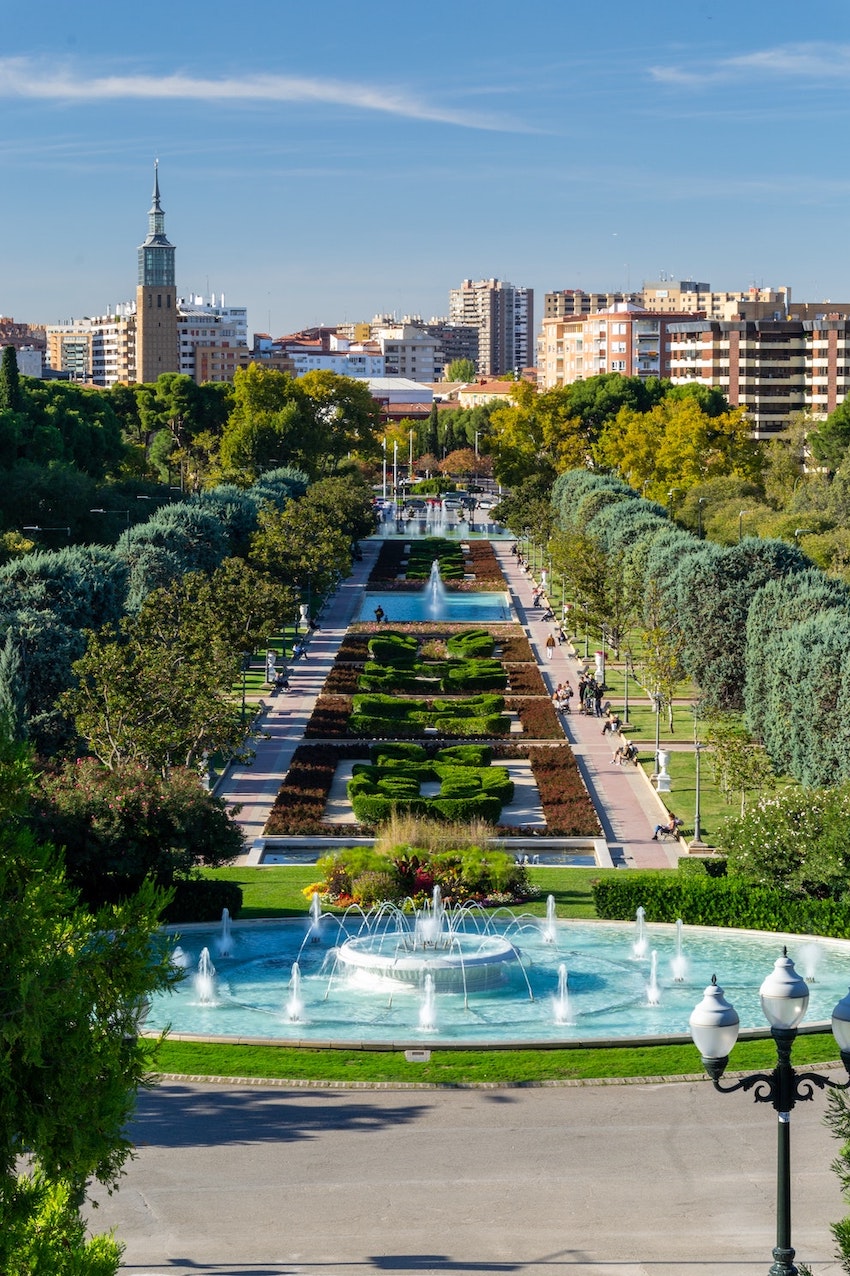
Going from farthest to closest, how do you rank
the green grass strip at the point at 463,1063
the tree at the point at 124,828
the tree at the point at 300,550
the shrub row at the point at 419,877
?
the tree at the point at 300,550
the shrub row at the point at 419,877
the tree at the point at 124,828
the green grass strip at the point at 463,1063

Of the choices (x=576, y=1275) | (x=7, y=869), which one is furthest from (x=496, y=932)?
(x=7, y=869)

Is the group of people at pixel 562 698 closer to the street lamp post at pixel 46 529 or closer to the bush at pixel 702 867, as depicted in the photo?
the bush at pixel 702 867

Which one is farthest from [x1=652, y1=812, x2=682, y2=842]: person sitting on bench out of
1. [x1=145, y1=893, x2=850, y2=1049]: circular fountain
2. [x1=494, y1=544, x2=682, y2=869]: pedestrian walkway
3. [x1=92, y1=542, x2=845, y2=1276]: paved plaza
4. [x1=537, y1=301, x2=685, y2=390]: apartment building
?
[x1=537, y1=301, x2=685, y2=390]: apartment building

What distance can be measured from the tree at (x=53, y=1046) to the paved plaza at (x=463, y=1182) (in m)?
5.26

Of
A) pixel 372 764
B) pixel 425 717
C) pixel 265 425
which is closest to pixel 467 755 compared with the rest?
pixel 372 764

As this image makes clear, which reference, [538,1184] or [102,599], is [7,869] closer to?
[538,1184]

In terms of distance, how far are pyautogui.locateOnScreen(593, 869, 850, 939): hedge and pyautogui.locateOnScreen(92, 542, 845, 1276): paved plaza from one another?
804 cm

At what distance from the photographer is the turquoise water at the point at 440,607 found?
76500mm

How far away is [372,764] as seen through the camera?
45125mm

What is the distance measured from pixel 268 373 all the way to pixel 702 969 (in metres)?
97.3

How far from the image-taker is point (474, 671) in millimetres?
56688

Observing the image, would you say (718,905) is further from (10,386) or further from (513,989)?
(10,386)

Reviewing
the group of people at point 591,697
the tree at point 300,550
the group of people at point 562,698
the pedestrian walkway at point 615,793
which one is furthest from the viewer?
the tree at point 300,550

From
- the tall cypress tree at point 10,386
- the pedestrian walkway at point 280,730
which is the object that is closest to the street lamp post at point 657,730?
the pedestrian walkway at point 280,730
